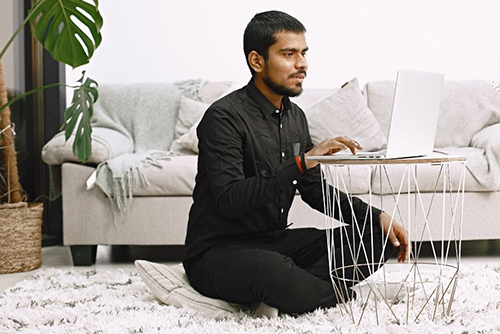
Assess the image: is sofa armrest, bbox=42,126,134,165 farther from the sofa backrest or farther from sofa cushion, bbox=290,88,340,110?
sofa cushion, bbox=290,88,340,110

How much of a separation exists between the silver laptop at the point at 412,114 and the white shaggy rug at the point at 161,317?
472 millimetres

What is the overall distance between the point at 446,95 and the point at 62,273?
7.44 ft

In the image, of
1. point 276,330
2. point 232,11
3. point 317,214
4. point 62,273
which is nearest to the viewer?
point 276,330

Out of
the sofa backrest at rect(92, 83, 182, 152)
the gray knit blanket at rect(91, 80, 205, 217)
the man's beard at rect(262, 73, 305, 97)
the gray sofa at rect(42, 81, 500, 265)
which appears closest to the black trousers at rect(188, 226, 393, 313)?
the man's beard at rect(262, 73, 305, 97)

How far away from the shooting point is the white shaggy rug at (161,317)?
186cm

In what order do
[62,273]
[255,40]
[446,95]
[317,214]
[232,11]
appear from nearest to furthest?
[255,40], [62,273], [317,214], [446,95], [232,11]

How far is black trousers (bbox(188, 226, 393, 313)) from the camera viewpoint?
6.34 ft

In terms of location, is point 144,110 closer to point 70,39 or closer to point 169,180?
point 169,180

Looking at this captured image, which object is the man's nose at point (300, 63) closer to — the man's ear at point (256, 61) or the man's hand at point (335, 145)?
the man's ear at point (256, 61)

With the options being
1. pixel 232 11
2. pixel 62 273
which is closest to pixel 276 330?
pixel 62 273

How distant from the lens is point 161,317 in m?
2.00

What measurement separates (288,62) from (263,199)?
0.44 meters

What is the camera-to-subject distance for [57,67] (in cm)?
396

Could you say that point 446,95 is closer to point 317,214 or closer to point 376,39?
point 376,39
